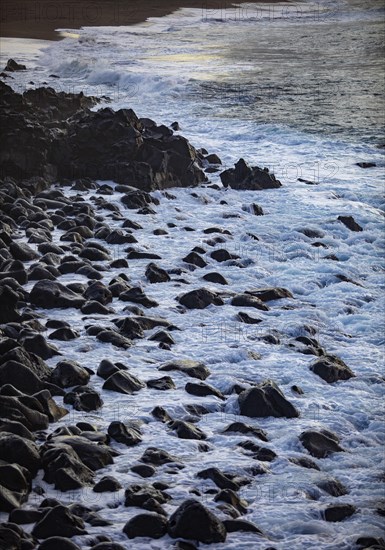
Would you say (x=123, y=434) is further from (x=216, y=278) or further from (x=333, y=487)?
(x=216, y=278)

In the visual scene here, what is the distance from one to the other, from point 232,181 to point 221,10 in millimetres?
38519

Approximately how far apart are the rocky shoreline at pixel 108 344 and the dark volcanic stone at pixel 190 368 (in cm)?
1

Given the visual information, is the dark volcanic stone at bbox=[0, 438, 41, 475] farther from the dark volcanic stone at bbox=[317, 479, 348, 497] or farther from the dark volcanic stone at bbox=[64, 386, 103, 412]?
the dark volcanic stone at bbox=[317, 479, 348, 497]

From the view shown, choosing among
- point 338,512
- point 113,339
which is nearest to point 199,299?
point 113,339

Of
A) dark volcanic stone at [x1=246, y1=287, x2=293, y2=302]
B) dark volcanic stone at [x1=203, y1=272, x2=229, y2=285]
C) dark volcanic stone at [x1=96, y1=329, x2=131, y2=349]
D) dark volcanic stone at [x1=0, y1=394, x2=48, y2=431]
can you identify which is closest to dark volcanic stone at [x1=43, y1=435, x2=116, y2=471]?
dark volcanic stone at [x1=0, y1=394, x2=48, y2=431]


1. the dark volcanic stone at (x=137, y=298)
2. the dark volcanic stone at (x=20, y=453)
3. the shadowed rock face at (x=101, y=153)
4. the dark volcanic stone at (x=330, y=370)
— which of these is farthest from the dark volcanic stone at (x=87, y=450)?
the shadowed rock face at (x=101, y=153)

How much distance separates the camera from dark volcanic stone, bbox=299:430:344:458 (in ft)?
21.3

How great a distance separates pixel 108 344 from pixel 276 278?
3100 millimetres

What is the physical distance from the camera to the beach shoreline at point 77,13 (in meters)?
41.5

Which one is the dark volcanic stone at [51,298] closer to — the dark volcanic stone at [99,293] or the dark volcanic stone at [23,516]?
the dark volcanic stone at [99,293]

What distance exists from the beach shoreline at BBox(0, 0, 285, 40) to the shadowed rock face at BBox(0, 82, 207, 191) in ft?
83.5

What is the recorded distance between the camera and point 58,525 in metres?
5.15

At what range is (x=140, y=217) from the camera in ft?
41.7

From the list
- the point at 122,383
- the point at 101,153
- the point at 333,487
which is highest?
the point at 101,153
